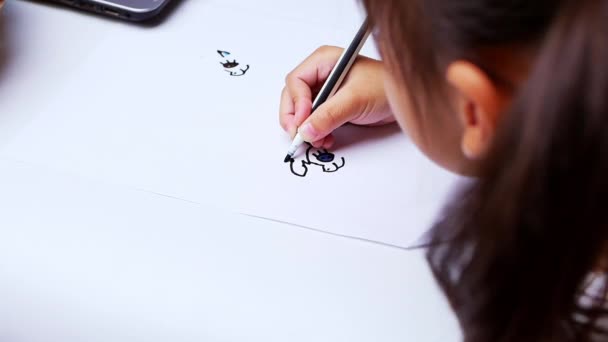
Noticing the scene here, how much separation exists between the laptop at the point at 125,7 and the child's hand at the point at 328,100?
5.5 inches

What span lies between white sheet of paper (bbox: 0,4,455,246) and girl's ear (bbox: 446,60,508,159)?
132mm

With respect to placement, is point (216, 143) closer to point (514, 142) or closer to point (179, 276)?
point (179, 276)

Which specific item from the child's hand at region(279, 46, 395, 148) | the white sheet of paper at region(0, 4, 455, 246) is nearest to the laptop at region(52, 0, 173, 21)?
the white sheet of paper at region(0, 4, 455, 246)

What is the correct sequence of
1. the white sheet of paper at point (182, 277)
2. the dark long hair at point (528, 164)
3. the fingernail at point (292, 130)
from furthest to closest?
the fingernail at point (292, 130) < the white sheet of paper at point (182, 277) < the dark long hair at point (528, 164)

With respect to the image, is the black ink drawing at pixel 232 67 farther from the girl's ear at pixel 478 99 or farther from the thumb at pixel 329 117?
the girl's ear at pixel 478 99

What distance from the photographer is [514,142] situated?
0.84 ft

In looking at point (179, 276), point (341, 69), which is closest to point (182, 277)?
point (179, 276)

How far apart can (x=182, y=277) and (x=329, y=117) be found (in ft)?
0.56

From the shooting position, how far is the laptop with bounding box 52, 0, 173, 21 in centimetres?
55

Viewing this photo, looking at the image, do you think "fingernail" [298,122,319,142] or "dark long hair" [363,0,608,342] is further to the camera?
"fingernail" [298,122,319,142]

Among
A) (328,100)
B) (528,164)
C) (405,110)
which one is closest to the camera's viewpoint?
(528,164)

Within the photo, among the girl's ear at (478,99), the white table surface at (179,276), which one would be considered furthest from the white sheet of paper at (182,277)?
the girl's ear at (478,99)

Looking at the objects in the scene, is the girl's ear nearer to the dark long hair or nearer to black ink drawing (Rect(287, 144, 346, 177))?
the dark long hair

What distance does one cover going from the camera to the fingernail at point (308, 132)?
0.47 m
